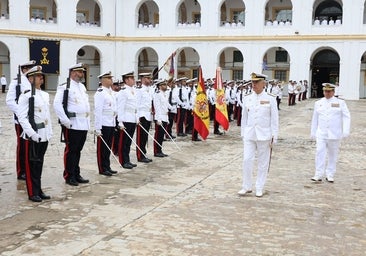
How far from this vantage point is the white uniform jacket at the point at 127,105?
9.27 meters

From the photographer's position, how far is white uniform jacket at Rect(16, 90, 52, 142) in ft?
21.1

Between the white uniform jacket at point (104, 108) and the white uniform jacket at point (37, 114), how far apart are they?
148 cm

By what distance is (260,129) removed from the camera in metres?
7.11

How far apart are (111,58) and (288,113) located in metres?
17.6

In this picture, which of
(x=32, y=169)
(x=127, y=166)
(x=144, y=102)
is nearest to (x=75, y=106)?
(x=32, y=169)

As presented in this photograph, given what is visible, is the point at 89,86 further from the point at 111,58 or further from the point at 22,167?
the point at 22,167

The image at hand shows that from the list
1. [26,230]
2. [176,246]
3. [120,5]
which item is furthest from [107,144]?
[120,5]

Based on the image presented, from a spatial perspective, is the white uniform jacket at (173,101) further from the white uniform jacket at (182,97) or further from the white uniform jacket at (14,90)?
the white uniform jacket at (14,90)

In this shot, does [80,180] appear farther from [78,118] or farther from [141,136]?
[141,136]

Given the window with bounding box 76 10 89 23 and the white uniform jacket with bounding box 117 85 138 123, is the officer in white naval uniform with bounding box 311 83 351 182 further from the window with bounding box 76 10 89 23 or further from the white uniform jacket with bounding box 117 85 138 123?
the window with bounding box 76 10 89 23

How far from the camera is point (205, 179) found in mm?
8344

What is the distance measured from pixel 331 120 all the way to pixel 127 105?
367cm

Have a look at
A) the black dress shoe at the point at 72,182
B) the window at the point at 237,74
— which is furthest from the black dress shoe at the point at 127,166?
the window at the point at 237,74

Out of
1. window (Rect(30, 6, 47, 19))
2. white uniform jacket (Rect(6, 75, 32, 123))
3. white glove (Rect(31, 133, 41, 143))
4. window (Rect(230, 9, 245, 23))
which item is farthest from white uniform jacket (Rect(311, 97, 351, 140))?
window (Rect(30, 6, 47, 19))
